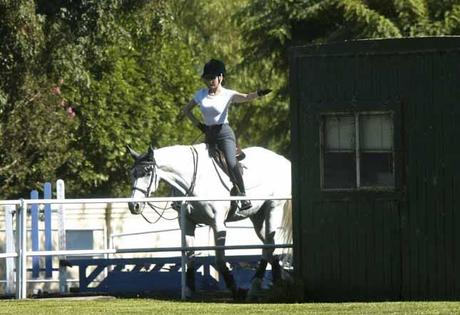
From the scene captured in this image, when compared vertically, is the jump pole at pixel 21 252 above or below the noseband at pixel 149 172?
below

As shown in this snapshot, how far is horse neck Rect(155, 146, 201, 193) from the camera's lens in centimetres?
1894

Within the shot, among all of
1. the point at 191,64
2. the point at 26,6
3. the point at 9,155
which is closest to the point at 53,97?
the point at 9,155

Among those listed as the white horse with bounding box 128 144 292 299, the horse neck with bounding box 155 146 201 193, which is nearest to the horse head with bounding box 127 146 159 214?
the white horse with bounding box 128 144 292 299

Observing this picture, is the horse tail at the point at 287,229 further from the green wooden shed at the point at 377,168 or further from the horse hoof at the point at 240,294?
the green wooden shed at the point at 377,168

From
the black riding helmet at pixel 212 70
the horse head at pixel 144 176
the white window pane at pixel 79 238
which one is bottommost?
the white window pane at pixel 79 238

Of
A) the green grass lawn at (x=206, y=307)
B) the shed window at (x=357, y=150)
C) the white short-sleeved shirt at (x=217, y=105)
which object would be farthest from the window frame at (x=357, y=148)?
the white short-sleeved shirt at (x=217, y=105)

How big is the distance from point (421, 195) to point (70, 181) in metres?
23.1

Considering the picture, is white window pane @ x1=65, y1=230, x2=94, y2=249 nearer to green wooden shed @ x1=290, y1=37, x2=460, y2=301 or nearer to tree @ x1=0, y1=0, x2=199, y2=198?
tree @ x1=0, y1=0, x2=199, y2=198

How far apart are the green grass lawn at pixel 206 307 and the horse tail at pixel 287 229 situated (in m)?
3.00

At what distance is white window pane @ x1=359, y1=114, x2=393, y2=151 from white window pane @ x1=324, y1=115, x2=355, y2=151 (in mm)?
108

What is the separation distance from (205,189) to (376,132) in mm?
3184

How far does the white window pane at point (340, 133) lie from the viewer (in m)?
16.5

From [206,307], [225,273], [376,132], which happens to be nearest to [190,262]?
[225,273]

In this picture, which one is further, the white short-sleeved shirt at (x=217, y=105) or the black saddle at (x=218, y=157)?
the black saddle at (x=218, y=157)
